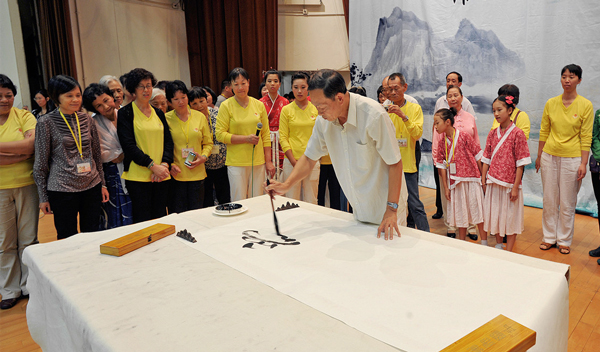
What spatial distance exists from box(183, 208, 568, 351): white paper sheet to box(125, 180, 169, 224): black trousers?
137cm

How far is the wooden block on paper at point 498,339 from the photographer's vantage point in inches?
33.6

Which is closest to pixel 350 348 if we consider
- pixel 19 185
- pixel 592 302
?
pixel 592 302

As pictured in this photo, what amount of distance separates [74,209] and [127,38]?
13.8 ft

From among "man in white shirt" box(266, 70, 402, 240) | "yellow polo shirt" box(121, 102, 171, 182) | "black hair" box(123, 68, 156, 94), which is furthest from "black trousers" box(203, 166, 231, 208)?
"man in white shirt" box(266, 70, 402, 240)

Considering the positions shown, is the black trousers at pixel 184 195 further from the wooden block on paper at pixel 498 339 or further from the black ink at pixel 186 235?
the wooden block on paper at pixel 498 339

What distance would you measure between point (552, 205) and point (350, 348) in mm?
3330

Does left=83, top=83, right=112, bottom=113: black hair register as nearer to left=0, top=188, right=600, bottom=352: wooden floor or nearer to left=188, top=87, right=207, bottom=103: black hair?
left=188, top=87, right=207, bottom=103: black hair

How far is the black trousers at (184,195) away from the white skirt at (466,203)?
7.19 ft

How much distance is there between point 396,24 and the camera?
6035mm

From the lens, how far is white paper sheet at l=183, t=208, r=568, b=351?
994 mm

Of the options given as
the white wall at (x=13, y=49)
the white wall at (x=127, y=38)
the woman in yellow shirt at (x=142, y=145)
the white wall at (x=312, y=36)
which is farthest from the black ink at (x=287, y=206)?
the white wall at (x=312, y=36)

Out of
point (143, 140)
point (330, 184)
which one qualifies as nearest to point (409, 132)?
point (330, 184)

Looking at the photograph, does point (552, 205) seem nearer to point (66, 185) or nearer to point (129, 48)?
point (66, 185)

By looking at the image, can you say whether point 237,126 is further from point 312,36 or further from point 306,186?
point 312,36
